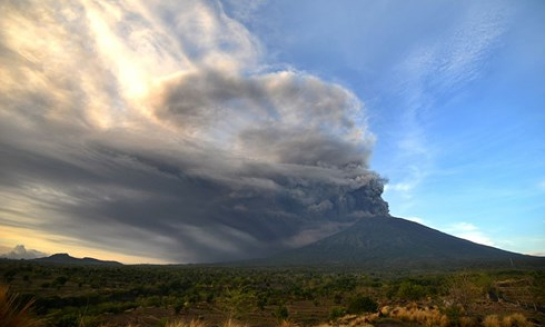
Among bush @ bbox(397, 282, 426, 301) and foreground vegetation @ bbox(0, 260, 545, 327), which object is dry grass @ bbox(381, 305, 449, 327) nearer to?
foreground vegetation @ bbox(0, 260, 545, 327)

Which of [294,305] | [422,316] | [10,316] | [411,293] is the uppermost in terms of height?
[411,293]

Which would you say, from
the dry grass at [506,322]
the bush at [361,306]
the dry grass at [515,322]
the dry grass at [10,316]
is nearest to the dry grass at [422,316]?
the dry grass at [506,322]

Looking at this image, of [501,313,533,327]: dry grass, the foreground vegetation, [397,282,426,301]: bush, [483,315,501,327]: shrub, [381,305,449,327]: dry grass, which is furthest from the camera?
[397,282,426,301]: bush

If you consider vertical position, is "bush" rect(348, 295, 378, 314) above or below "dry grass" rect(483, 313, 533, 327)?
above

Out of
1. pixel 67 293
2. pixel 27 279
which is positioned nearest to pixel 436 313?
pixel 67 293

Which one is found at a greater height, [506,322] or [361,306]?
[361,306]

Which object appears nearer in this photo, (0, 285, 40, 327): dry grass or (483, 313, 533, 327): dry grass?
(0, 285, 40, 327): dry grass

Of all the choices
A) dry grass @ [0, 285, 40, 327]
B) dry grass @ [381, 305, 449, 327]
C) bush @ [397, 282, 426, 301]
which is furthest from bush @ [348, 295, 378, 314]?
dry grass @ [0, 285, 40, 327]

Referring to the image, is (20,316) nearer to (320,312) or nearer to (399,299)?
(320,312)

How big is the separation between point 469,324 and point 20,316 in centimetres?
2735

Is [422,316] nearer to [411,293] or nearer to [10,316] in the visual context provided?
[411,293]

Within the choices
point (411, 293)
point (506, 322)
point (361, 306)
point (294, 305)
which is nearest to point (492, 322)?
point (506, 322)

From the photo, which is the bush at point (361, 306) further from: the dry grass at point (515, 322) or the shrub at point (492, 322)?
the dry grass at point (515, 322)

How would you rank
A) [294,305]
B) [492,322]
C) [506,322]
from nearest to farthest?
1. [492,322]
2. [506,322]
3. [294,305]
